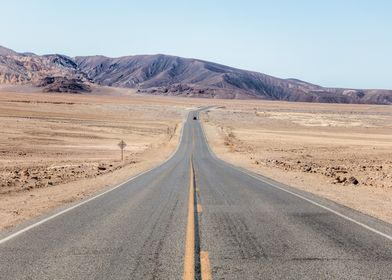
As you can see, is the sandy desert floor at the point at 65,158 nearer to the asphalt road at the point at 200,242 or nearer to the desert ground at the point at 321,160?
the asphalt road at the point at 200,242

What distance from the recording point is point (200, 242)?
29.6 feet

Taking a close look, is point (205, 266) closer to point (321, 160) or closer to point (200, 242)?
point (200, 242)

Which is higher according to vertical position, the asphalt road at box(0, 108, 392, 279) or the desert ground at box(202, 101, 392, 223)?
the asphalt road at box(0, 108, 392, 279)

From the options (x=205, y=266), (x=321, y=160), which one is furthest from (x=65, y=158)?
(x=205, y=266)

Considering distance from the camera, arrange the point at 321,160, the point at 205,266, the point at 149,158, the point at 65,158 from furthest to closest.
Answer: the point at 149,158 → the point at 65,158 → the point at 321,160 → the point at 205,266

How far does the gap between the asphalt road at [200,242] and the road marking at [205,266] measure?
0.03 meters

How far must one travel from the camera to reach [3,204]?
50.3 ft

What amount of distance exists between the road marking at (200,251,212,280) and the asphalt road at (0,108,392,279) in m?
0.03

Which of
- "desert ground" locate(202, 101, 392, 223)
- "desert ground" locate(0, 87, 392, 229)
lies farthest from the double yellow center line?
"desert ground" locate(202, 101, 392, 223)

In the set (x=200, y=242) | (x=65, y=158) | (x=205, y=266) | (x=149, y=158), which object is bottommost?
(x=149, y=158)

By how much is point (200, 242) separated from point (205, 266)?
1.68 meters

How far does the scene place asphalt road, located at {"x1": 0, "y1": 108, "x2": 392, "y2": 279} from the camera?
7.14 metres

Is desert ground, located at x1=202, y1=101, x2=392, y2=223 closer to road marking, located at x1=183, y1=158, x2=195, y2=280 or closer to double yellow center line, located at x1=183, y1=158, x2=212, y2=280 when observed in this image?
road marking, located at x1=183, y1=158, x2=195, y2=280

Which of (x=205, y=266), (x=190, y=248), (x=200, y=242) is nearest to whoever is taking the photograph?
(x=205, y=266)
